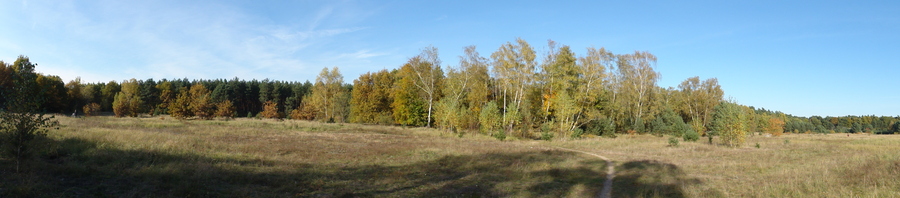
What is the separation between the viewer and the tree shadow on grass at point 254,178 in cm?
943

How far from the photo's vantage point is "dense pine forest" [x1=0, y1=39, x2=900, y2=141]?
41688 mm

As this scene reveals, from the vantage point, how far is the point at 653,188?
12.0m

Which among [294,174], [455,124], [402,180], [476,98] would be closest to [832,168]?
[402,180]

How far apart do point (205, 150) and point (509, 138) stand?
1022 inches

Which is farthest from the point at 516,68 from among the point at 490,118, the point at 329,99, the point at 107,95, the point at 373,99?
the point at 107,95

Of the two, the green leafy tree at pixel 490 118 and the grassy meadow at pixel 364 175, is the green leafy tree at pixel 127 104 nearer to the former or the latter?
the grassy meadow at pixel 364 175

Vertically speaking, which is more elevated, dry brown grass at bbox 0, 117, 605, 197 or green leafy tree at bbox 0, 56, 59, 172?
green leafy tree at bbox 0, 56, 59, 172

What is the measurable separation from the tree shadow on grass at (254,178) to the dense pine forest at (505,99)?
1904cm

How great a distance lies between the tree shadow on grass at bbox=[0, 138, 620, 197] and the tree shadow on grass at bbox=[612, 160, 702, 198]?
77cm

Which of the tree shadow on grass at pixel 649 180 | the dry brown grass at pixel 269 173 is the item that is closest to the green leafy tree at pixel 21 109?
the dry brown grass at pixel 269 173

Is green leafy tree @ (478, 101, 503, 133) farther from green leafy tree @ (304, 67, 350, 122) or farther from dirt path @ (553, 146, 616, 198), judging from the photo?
green leafy tree @ (304, 67, 350, 122)

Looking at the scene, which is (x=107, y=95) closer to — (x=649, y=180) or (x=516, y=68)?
(x=516, y=68)

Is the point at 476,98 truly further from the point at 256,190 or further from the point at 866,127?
the point at 866,127

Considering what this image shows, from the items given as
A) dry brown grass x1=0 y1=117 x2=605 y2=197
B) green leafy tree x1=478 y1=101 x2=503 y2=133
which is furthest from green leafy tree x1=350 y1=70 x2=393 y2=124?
dry brown grass x1=0 y1=117 x2=605 y2=197
